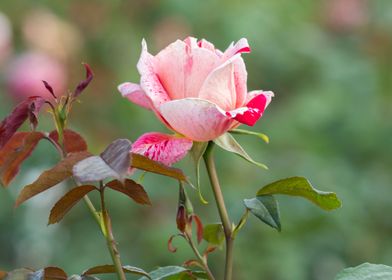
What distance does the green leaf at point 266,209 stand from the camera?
61cm

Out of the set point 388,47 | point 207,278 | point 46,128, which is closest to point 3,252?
point 46,128

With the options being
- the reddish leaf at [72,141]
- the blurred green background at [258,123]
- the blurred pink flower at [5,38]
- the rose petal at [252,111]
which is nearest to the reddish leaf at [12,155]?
the reddish leaf at [72,141]

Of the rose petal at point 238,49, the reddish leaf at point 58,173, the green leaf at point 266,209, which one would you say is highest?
the rose petal at point 238,49

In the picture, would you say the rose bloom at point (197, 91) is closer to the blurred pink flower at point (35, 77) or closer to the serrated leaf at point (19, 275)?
the serrated leaf at point (19, 275)

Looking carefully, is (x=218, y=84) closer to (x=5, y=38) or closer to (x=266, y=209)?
(x=266, y=209)

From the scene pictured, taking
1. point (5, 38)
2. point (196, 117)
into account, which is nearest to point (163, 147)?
point (196, 117)

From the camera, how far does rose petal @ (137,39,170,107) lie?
61 centimetres

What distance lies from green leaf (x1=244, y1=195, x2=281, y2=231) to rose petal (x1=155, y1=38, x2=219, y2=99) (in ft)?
0.24

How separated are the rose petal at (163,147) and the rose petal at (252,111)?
3 centimetres

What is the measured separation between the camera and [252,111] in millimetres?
608

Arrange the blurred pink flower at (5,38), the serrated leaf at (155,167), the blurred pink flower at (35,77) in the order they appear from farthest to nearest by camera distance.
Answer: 1. the blurred pink flower at (5,38)
2. the blurred pink flower at (35,77)
3. the serrated leaf at (155,167)

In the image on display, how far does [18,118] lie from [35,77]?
1.80 m

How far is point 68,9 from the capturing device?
2594 mm

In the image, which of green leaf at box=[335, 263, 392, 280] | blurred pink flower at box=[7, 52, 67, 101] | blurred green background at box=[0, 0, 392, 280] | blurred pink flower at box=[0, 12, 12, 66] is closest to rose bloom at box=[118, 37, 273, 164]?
green leaf at box=[335, 263, 392, 280]
